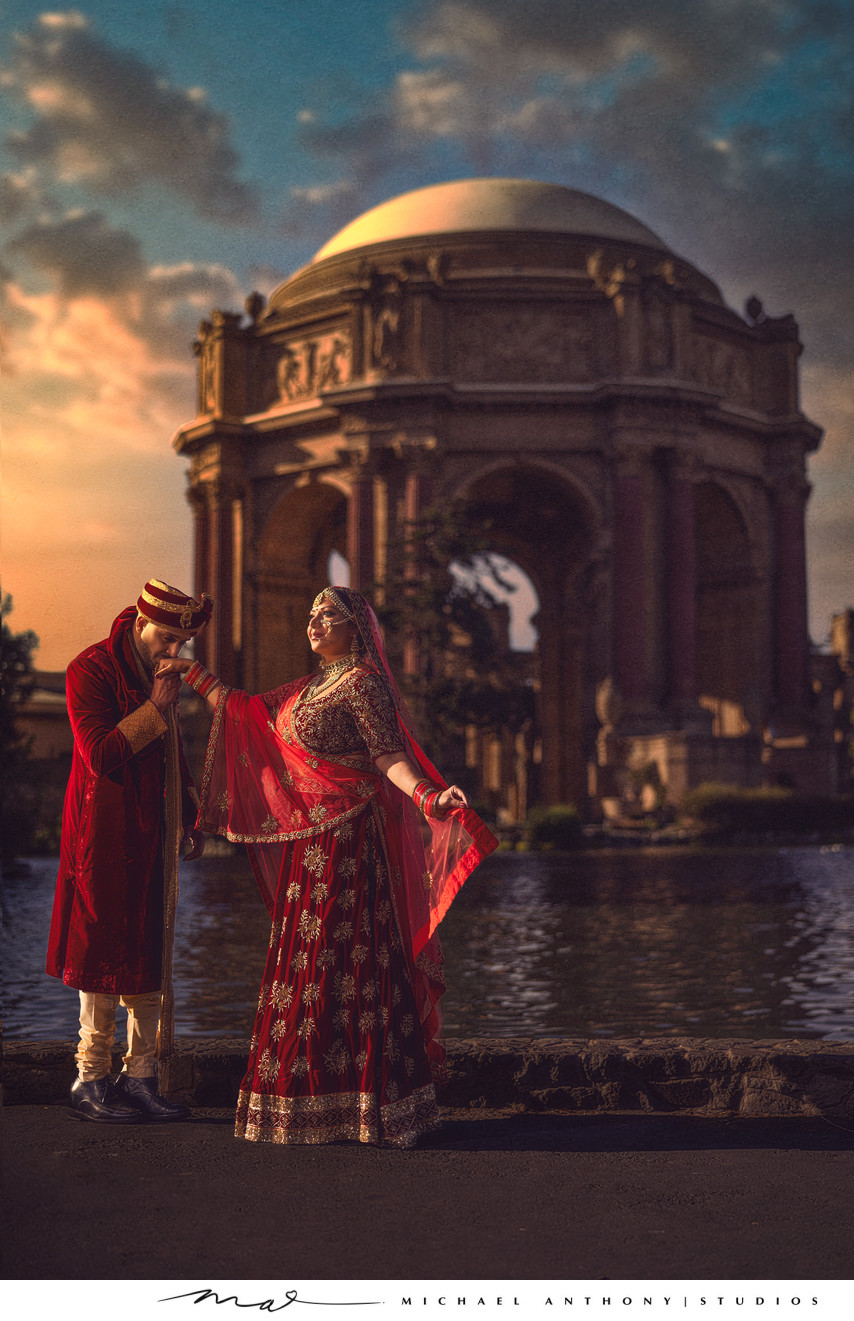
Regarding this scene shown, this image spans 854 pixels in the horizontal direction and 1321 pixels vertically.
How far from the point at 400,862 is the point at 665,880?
46.3 feet

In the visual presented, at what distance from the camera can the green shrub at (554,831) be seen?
2575 centimetres

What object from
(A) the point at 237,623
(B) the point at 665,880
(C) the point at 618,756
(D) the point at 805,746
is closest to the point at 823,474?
(D) the point at 805,746

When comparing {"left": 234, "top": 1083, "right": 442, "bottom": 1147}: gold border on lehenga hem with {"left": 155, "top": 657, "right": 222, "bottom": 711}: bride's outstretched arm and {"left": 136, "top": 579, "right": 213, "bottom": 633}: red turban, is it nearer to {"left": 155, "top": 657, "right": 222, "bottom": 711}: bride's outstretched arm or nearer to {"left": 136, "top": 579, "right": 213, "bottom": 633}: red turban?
{"left": 155, "top": 657, "right": 222, "bottom": 711}: bride's outstretched arm

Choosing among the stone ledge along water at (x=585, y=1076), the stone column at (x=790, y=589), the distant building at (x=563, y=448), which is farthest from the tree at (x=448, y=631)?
the stone ledge along water at (x=585, y=1076)

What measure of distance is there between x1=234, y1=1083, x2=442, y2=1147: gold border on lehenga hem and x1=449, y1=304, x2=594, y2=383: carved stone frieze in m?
33.0

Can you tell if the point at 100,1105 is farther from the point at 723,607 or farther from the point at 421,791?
the point at 723,607

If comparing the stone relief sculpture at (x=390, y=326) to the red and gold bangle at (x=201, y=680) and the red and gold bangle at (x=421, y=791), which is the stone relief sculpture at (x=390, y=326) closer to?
the red and gold bangle at (x=201, y=680)

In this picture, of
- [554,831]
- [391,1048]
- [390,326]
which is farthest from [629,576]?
[391,1048]

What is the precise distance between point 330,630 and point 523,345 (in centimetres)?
3263

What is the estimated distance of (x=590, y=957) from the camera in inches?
414

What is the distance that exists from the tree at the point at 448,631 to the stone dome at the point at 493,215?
11459 millimetres

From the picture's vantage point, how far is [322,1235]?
11.1 ft
